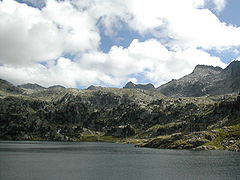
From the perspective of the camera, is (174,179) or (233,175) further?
(233,175)

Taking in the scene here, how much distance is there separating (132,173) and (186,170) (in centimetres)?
2182

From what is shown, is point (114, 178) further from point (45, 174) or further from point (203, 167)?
point (203, 167)

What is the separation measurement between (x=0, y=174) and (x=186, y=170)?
68.1 m

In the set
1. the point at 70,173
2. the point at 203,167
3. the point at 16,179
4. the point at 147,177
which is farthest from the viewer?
the point at 203,167

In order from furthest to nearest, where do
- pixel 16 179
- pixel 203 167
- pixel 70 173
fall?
pixel 203 167 → pixel 70 173 → pixel 16 179

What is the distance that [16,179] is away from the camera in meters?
89.0

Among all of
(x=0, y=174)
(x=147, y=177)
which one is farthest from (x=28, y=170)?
(x=147, y=177)

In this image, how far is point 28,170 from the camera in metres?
109

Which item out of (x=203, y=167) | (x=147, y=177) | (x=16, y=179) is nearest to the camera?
(x=16, y=179)

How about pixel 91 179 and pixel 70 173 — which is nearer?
pixel 91 179

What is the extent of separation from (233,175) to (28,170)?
A: 246 feet

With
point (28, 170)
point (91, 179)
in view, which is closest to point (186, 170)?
point (91, 179)

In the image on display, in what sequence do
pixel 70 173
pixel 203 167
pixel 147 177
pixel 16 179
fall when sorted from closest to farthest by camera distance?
pixel 16 179
pixel 147 177
pixel 70 173
pixel 203 167

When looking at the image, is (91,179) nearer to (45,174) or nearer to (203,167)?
(45,174)
